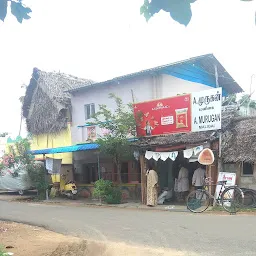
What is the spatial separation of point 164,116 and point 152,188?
3055mm

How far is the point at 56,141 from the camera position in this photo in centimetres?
2250

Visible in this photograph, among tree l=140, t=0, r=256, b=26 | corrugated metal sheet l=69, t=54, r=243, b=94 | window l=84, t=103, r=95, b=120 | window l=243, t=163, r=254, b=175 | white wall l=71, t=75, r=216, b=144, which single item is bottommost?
window l=243, t=163, r=254, b=175

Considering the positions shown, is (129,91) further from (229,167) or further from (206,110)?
(229,167)

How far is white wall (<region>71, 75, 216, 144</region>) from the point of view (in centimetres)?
1786

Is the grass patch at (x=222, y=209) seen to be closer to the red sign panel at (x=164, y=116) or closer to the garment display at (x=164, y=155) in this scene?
the garment display at (x=164, y=155)

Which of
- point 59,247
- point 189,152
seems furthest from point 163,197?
point 59,247

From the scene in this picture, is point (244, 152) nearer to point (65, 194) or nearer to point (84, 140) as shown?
point (84, 140)

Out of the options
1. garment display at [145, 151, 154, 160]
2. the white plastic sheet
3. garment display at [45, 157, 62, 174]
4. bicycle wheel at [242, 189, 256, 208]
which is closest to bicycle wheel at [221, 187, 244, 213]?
bicycle wheel at [242, 189, 256, 208]

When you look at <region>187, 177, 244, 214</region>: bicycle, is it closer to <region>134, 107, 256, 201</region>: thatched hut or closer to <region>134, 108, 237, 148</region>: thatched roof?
<region>134, 107, 256, 201</region>: thatched hut

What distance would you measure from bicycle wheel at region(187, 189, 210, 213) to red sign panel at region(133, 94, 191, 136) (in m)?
2.93

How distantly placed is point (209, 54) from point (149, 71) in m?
2.84


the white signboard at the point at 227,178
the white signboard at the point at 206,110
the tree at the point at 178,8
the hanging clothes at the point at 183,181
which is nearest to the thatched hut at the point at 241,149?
the white signboard at the point at 227,178

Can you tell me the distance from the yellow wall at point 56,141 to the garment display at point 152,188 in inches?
296

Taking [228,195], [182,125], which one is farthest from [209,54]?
[228,195]
